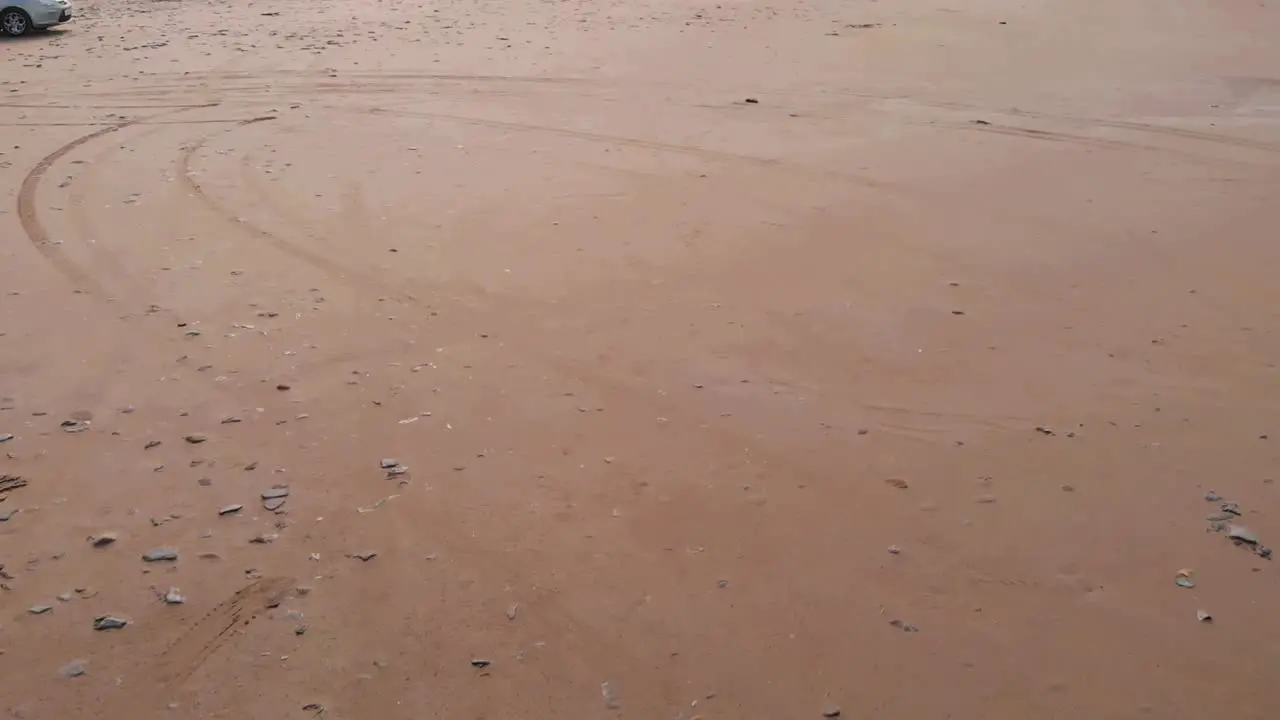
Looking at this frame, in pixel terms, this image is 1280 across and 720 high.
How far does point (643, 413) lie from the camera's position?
5.19 meters

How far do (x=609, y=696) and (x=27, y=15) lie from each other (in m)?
16.6

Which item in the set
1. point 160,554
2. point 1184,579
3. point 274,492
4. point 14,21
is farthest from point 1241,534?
point 14,21

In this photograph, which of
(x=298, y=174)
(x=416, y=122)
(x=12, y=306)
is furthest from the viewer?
(x=416, y=122)

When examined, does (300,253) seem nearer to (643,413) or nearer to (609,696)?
(643,413)

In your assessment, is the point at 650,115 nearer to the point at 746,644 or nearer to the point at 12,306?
the point at 12,306

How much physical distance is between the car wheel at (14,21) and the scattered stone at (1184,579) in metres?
17.5

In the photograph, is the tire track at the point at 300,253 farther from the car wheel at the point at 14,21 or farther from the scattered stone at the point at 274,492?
the car wheel at the point at 14,21

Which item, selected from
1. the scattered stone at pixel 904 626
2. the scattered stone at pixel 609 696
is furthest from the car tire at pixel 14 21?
the scattered stone at pixel 904 626

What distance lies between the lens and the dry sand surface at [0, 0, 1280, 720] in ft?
11.9

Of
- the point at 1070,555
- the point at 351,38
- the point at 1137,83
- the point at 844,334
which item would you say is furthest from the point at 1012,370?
the point at 351,38

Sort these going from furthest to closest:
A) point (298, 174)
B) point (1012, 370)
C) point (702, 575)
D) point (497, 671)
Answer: point (298, 174)
point (1012, 370)
point (702, 575)
point (497, 671)

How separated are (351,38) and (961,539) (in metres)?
13.4

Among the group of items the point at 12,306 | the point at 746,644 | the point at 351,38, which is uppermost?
the point at 351,38

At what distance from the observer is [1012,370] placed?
5.59m
